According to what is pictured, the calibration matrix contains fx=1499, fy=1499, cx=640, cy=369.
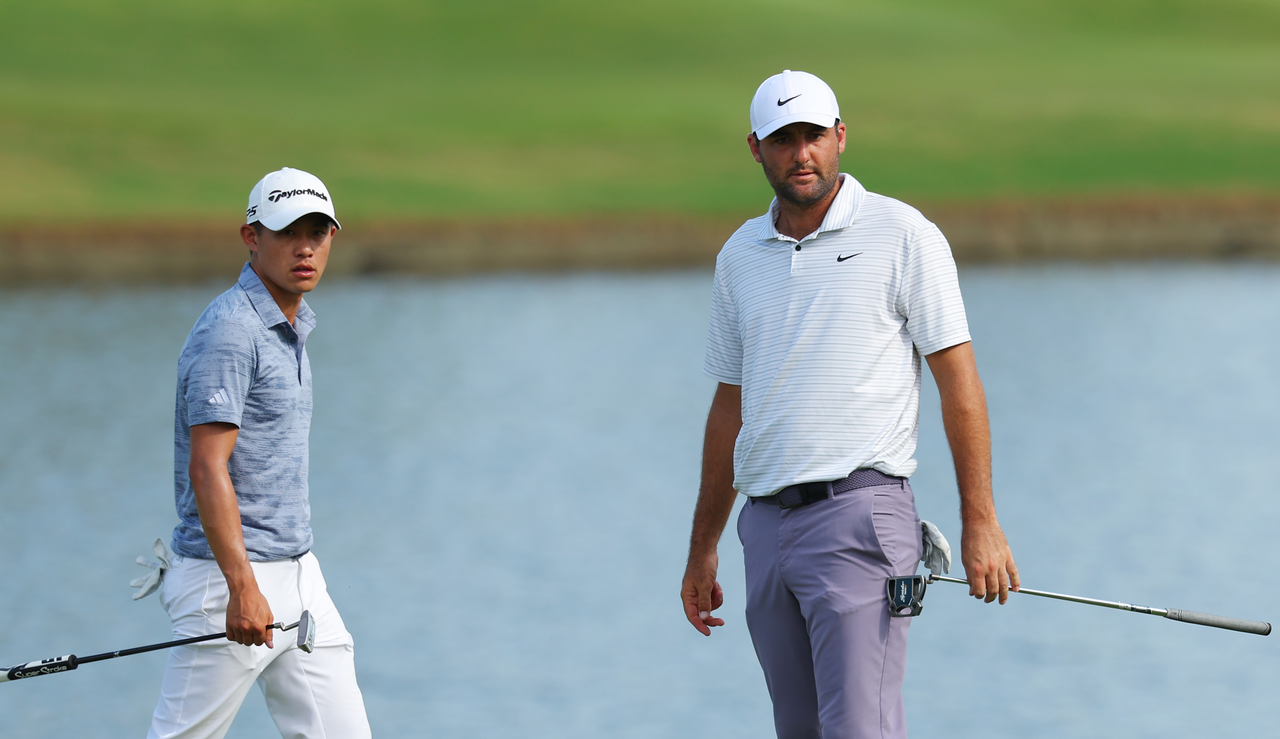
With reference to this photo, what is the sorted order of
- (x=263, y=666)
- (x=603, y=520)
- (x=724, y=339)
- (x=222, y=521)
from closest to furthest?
(x=222, y=521)
(x=263, y=666)
(x=724, y=339)
(x=603, y=520)

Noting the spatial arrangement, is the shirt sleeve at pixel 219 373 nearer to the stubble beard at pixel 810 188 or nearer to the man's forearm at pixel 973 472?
the stubble beard at pixel 810 188

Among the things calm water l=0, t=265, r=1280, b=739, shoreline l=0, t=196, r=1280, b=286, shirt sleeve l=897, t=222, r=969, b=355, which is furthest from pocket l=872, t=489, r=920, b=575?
shoreline l=0, t=196, r=1280, b=286

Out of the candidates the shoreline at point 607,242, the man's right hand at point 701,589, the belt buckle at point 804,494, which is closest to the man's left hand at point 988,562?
the belt buckle at point 804,494

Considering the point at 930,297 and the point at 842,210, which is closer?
the point at 930,297

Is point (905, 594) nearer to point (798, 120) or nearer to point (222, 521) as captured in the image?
point (798, 120)

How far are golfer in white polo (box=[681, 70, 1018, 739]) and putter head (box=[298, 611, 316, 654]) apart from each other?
1.11 metres

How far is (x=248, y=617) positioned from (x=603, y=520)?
6997 mm

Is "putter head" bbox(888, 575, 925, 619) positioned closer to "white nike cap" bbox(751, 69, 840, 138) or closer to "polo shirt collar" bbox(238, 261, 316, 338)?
"white nike cap" bbox(751, 69, 840, 138)

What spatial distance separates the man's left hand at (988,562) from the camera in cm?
354

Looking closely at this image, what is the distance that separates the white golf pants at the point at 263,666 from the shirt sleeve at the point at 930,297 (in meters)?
1.65

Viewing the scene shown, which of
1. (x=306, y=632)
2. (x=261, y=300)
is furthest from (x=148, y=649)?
(x=261, y=300)

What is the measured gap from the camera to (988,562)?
139 inches

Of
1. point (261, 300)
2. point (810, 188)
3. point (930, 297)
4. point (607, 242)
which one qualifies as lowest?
point (930, 297)

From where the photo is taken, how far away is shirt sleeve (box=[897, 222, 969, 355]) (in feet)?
11.9
